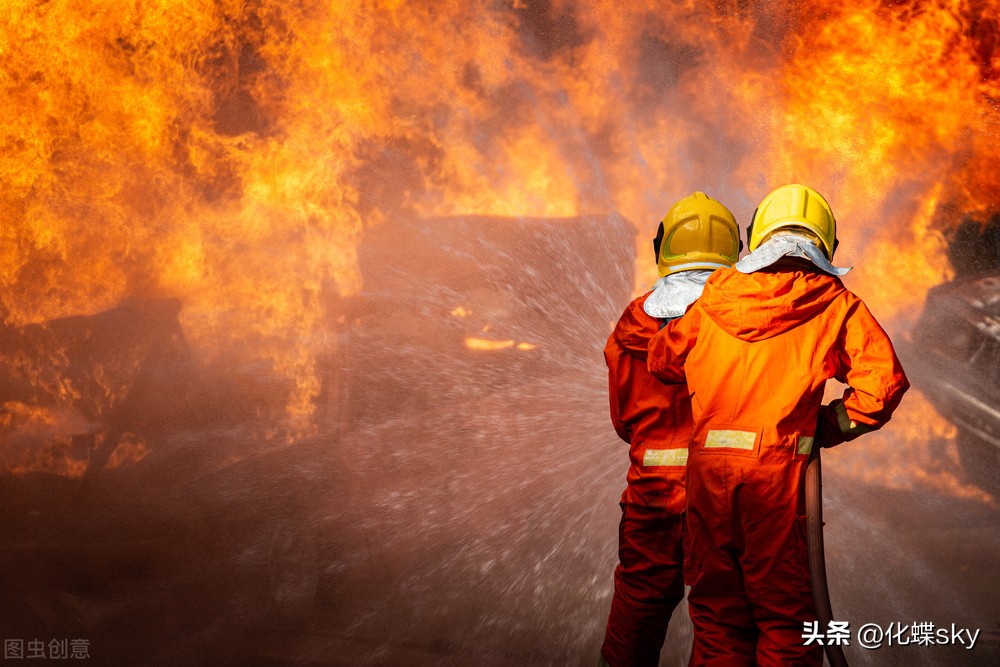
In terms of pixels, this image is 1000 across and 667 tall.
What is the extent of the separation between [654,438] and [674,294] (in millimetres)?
609

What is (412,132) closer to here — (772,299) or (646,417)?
(646,417)

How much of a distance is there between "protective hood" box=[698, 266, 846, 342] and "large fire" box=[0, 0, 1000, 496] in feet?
12.9

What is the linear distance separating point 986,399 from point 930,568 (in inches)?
49.6

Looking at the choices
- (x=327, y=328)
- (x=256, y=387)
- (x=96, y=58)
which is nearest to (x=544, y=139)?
(x=327, y=328)

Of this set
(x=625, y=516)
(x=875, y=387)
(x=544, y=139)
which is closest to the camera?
(x=875, y=387)

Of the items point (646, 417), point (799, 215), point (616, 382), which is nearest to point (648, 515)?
point (646, 417)

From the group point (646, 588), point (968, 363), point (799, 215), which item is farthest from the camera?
point (968, 363)

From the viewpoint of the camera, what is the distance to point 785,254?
105 inches

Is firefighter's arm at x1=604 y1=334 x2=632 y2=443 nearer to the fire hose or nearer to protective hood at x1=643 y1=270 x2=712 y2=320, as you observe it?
protective hood at x1=643 y1=270 x2=712 y2=320

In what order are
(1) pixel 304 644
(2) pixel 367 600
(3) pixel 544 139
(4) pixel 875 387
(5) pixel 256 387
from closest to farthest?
(4) pixel 875 387, (1) pixel 304 644, (2) pixel 367 600, (5) pixel 256 387, (3) pixel 544 139

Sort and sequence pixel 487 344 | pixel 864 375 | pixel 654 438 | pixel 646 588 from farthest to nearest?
pixel 487 344 < pixel 654 438 < pixel 646 588 < pixel 864 375

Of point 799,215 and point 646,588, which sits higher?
point 799,215

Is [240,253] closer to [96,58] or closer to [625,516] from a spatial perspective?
[96,58]

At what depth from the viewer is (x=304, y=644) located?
458 cm
